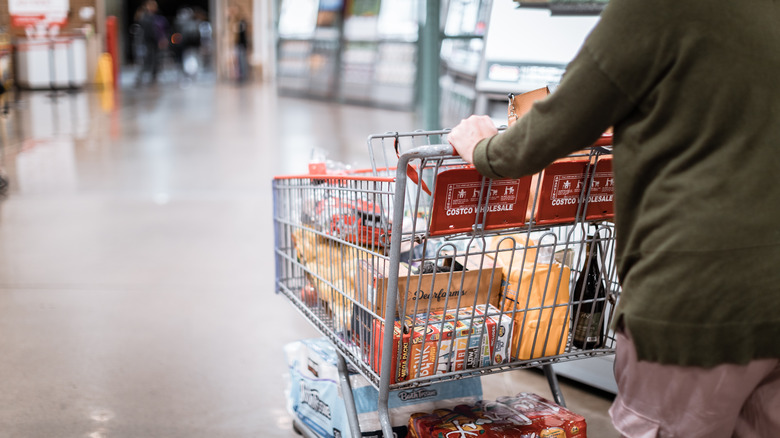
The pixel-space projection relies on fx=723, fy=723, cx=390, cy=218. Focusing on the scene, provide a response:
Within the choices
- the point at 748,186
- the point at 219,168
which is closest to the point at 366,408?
the point at 748,186

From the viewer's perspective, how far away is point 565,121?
1.31 m

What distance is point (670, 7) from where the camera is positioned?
3.99ft

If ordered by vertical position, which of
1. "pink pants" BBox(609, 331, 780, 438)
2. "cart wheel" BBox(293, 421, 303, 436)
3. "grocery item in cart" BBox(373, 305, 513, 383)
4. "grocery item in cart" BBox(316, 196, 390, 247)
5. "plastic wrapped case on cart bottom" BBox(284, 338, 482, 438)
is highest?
"grocery item in cart" BBox(316, 196, 390, 247)

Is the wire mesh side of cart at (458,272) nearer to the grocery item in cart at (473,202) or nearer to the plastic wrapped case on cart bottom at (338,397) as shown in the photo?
the grocery item in cart at (473,202)

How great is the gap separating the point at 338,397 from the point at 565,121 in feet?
4.19

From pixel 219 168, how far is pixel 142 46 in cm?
1215

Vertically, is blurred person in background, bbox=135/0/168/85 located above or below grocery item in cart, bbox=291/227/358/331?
above

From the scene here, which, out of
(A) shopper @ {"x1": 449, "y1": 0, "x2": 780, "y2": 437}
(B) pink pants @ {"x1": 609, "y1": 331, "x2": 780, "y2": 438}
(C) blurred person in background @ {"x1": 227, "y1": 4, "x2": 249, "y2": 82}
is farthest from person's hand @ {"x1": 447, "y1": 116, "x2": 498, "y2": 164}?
(C) blurred person in background @ {"x1": 227, "y1": 4, "x2": 249, "y2": 82}

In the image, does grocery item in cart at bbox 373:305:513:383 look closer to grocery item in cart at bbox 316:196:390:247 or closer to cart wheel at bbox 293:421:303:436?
grocery item in cart at bbox 316:196:390:247

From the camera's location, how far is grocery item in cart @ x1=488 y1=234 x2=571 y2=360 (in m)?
1.90

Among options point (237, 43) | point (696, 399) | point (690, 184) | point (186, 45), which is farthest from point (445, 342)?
point (186, 45)

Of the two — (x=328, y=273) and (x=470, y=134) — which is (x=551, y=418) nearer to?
(x=328, y=273)

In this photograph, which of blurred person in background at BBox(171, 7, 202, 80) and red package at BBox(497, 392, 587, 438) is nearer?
red package at BBox(497, 392, 587, 438)

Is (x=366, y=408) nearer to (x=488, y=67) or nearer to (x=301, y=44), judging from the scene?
(x=488, y=67)
